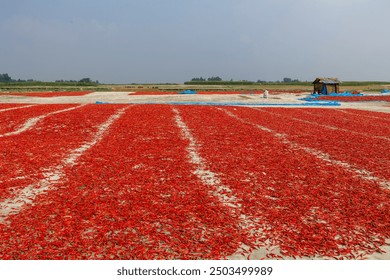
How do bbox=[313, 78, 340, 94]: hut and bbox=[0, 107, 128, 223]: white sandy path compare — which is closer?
bbox=[0, 107, 128, 223]: white sandy path

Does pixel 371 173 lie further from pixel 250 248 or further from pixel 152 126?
pixel 152 126

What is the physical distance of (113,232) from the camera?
6176 mm

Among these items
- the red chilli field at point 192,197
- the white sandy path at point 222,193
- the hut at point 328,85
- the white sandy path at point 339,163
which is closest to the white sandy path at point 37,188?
the red chilli field at point 192,197

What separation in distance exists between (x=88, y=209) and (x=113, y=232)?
1.33 meters

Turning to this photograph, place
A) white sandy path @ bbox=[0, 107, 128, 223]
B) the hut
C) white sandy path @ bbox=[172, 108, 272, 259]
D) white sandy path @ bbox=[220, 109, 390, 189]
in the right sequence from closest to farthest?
white sandy path @ bbox=[172, 108, 272, 259] → white sandy path @ bbox=[0, 107, 128, 223] → white sandy path @ bbox=[220, 109, 390, 189] → the hut

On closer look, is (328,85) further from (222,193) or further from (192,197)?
(192,197)

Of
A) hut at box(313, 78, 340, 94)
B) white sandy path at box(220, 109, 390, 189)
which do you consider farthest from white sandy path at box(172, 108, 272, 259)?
hut at box(313, 78, 340, 94)

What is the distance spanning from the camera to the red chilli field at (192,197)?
5719mm

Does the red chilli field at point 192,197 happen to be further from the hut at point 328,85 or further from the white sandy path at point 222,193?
the hut at point 328,85

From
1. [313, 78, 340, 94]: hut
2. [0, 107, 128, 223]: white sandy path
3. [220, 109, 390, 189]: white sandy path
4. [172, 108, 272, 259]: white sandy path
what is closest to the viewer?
[172, 108, 272, 259]: white sandy path

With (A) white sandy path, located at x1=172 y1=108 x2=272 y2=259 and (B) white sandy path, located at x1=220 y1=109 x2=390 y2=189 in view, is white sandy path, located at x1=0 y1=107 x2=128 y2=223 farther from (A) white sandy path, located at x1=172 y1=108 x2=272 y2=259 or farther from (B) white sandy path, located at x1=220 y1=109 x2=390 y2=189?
(B) white sandy path, located at x1=220 y1=109 x2=390 y2=189

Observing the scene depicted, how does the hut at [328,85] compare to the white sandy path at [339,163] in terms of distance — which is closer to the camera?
the white sandy path at [339,163]

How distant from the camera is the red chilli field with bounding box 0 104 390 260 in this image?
5.72 metres

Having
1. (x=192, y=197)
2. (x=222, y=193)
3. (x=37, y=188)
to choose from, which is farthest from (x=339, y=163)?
(x=37, y=188)
